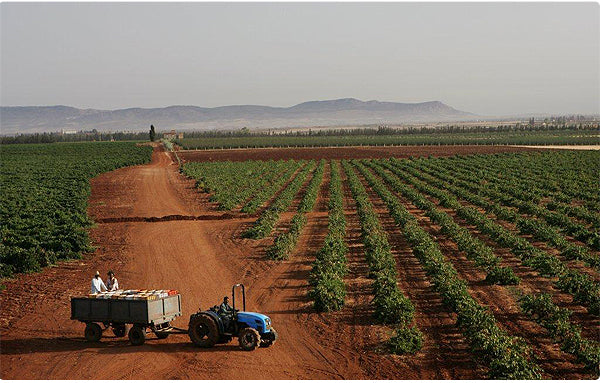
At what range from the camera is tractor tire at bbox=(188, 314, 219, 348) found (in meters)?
14.5

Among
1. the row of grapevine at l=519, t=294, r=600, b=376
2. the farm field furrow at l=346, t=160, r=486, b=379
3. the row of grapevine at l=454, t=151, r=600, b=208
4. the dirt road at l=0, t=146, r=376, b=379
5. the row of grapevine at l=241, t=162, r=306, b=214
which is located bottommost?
the dirt road at l=0, t=146, r=376, b=379

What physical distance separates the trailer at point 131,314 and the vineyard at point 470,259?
4.59 meters

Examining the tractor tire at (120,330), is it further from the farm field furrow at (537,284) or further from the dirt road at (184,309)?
the farm field furrow at (537,284)

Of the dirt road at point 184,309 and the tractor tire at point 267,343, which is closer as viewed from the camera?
the dirt road at point 184,309

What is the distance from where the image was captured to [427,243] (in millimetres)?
23844

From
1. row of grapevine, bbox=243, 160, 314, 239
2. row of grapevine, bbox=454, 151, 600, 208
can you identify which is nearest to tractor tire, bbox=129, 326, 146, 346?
row of grapevine, bbox=243, 160, 314, 239

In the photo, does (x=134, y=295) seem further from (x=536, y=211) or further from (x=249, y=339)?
(x=536, y=211)

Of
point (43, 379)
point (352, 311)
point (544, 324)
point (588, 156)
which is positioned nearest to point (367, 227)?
point (352, 311)

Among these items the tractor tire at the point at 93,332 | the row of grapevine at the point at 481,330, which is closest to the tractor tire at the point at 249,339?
the tractor tire at the point at 93,332

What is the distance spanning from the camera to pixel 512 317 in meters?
16.5

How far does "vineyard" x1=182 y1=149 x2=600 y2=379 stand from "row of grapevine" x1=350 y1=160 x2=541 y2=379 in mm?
29

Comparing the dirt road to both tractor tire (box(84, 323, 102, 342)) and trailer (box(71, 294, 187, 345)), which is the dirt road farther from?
trailer (box(71, 294, 187, 345))

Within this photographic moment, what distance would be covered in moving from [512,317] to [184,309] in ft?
31.4

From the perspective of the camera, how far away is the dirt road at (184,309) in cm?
1362
